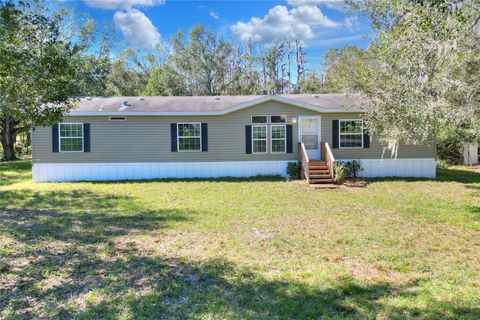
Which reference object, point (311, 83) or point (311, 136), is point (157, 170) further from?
point (311, 83)

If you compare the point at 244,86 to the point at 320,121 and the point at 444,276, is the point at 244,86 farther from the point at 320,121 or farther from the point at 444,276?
the point at 444,276

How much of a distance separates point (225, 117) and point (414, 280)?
32.3 ft

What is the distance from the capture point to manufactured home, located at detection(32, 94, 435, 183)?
495 inches

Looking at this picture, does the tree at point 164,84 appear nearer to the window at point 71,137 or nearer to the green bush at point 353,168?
the window at point 71,137

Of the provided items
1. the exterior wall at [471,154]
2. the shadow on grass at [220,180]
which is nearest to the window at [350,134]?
the shadow on grass at [220,180]

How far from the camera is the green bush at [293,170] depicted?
12.7 m

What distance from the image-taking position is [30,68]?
540 centimetres

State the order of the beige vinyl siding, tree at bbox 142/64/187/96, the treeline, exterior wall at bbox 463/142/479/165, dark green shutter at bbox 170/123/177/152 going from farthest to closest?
the treeline → tree at bbox 142/64/187/96 → exterior wall at bbox 463/142/479/165 → dark green shutter at bbox 170/123/177/152 → the beige vinyl siding

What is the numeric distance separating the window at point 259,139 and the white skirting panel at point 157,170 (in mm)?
516

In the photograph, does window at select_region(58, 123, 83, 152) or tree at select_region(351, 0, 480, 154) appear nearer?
tree at select_region(351, 0, 480, 154)

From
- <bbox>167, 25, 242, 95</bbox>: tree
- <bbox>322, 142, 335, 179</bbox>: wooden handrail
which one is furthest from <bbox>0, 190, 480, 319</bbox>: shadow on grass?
<bbox>167, 25, 242, 95</bbox>: tree

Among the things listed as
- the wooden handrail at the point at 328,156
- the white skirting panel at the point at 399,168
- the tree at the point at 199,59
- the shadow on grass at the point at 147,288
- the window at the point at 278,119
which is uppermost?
the tree at the point at 199,59

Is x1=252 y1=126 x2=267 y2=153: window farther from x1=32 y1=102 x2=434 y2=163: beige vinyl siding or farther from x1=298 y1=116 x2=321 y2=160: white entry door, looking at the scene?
x1=298 y1=116 x2=321 y2=160: white entry door

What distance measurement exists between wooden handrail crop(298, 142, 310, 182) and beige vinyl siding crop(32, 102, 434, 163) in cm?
25
